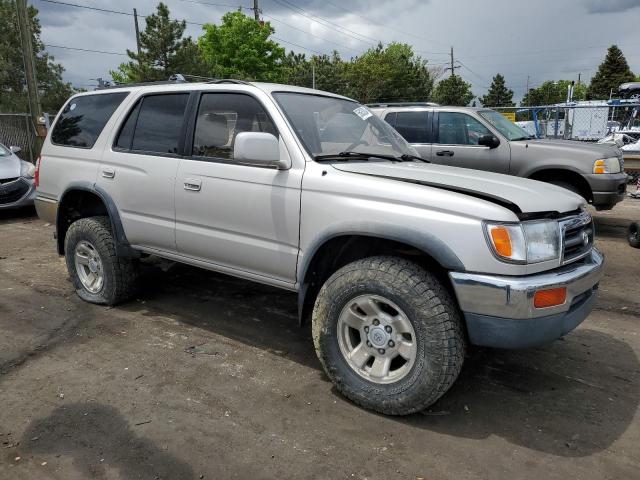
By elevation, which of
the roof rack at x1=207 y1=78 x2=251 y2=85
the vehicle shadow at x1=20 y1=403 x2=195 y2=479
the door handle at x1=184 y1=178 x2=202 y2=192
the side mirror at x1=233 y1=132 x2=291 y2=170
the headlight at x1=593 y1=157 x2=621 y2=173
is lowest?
the vehicle shadow at x1=20 y1=403 x2=195 y2=479

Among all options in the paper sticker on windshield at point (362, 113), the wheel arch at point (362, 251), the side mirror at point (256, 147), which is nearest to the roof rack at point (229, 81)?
the side mirror at point (256, 147)

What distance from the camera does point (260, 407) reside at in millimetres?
3156

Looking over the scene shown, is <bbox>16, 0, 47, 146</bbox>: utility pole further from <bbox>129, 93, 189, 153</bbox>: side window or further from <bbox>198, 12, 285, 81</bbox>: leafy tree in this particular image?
<bbox>198, 12, 285, 81</bbox>: leafy tree

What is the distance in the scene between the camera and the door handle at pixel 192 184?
3.79 metres

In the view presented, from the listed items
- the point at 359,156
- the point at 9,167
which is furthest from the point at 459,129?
the point at 9,167

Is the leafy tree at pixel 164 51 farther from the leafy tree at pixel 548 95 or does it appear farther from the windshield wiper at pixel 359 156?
the leafy tree at pixel 548 95

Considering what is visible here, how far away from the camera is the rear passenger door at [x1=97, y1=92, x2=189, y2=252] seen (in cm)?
404

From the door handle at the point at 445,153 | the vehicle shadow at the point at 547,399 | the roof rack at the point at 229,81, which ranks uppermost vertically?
the roof rack at the point at 229,81

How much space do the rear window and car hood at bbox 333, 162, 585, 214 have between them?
2496 mm

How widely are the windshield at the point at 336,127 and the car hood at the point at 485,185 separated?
0.24 m

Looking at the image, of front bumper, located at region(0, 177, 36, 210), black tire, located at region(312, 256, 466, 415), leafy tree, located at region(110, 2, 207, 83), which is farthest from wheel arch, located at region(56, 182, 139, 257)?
leafy tree, located at region(110, 2, 207, 83)

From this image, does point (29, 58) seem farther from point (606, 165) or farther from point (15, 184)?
point (606, 165)

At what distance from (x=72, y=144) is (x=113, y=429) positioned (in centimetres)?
300

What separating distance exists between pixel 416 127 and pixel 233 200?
5556mm
